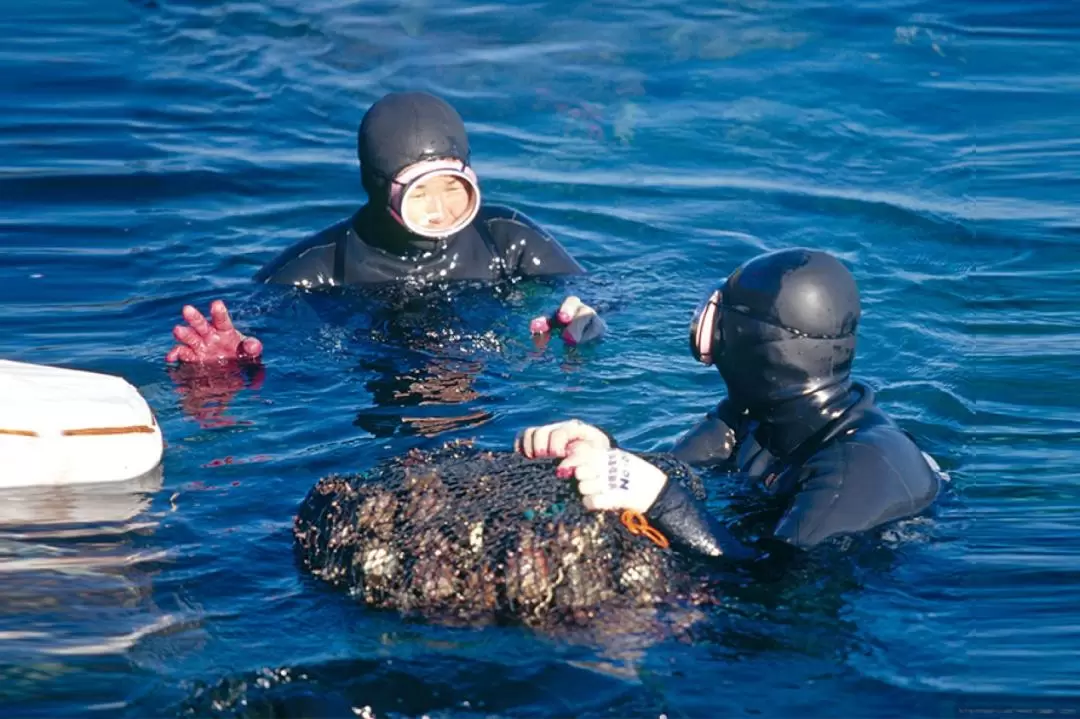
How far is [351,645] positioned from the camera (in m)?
4.99

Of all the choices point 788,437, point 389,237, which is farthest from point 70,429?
point 389,237

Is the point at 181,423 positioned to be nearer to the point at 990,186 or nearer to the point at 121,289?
the point at 121,289

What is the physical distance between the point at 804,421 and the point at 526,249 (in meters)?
3.55

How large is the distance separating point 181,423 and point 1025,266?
208 inches

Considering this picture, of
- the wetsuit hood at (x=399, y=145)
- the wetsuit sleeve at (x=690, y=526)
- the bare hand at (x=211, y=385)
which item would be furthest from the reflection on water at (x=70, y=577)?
the wetsuit hood at (x=399, y=145)

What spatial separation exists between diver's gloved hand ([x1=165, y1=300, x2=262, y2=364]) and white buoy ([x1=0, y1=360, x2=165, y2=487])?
1002 millimetres

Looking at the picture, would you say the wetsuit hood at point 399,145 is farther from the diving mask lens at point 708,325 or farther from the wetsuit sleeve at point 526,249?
the diving mask lens at point 708,325

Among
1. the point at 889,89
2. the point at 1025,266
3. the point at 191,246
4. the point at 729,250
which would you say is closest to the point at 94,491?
the point at 191,246

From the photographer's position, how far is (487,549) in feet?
16.1

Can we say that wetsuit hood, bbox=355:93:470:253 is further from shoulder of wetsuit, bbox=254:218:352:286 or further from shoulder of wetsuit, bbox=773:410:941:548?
shoulder of wetsuit, bbox=773:410:941:548

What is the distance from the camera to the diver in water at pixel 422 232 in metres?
8.31

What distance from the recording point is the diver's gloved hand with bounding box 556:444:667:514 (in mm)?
5070

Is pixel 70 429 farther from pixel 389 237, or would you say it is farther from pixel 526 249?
pixel 526 249

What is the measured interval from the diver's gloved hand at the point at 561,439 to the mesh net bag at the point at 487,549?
53 millimetres
